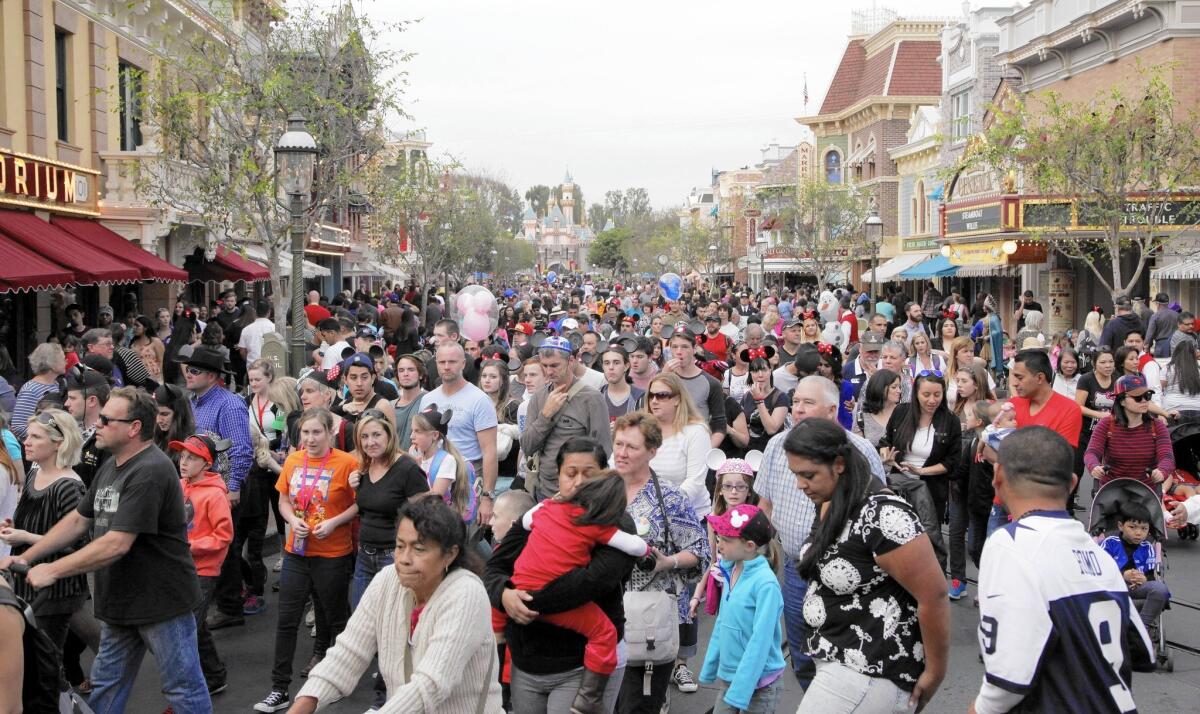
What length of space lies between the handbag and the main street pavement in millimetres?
1361

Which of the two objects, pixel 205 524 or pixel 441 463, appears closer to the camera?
pixel 205 524

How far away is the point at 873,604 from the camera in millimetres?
3924

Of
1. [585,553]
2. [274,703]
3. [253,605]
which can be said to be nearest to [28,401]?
[253,605]

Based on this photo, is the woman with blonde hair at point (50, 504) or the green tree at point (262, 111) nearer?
the woman with blonde hair at point (50, 504)

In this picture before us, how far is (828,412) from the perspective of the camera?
18.8 ft

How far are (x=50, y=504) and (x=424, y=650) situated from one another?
11.1 feet

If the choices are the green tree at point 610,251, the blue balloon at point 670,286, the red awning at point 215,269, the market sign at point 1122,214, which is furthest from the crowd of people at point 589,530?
the green tree at point 610,251

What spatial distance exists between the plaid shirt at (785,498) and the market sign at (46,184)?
14.0m

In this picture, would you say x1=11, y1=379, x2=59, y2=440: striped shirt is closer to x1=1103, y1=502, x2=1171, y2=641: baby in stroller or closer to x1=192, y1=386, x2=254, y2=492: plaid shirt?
x1=192, y1=386, x2=254, y2=492: plaid shirt

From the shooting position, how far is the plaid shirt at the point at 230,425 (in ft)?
25.5

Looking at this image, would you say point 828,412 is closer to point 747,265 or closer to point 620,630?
point 620,630

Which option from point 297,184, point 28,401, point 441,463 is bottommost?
point 441,463

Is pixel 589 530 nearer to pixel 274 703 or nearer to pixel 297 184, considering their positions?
pixel 274 703

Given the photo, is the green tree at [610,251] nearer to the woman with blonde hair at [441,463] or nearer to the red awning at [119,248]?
the red awning at [119,248]
